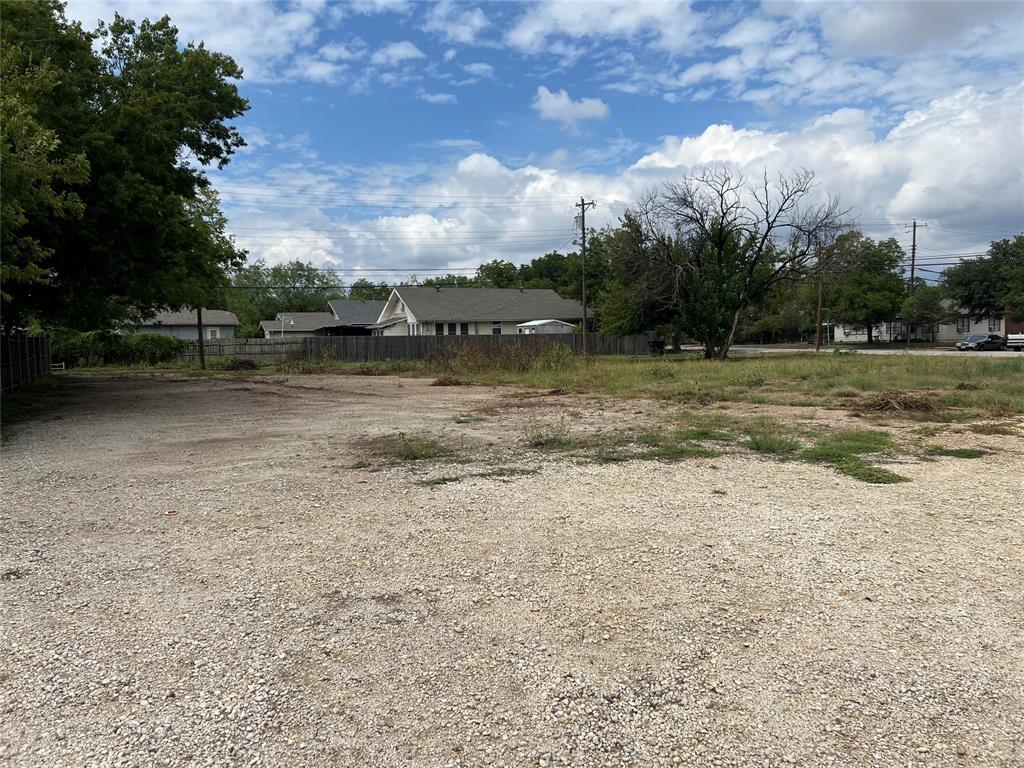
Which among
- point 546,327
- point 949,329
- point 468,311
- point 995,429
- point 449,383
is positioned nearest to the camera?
point 995,429

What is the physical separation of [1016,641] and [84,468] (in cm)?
854

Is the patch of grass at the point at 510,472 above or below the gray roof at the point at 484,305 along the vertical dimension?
below

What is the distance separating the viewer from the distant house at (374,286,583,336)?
140ft

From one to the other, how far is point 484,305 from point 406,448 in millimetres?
37881

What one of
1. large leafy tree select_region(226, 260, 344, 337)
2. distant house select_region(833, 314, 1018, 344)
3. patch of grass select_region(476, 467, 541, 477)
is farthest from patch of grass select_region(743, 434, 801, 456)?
large leafy tree select_region(226, 260, 344, 337)

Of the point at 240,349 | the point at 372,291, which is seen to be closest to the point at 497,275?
the point at 372,291

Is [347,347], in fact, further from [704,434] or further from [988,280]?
[988,280]

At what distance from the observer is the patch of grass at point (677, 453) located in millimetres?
7328

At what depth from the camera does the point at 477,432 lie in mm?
9516

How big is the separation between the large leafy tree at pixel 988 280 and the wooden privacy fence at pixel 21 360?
2287 inches

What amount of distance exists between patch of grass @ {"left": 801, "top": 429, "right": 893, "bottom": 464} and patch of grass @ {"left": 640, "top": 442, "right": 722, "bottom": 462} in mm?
1087

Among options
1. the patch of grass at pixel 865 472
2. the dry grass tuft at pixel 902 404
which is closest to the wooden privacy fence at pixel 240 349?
the dry grass tuft at pixel 902 404

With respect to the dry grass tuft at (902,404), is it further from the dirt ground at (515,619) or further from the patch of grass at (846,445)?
the dirt ground at (515,619)

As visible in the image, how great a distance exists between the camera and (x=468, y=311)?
43906 millimetres
